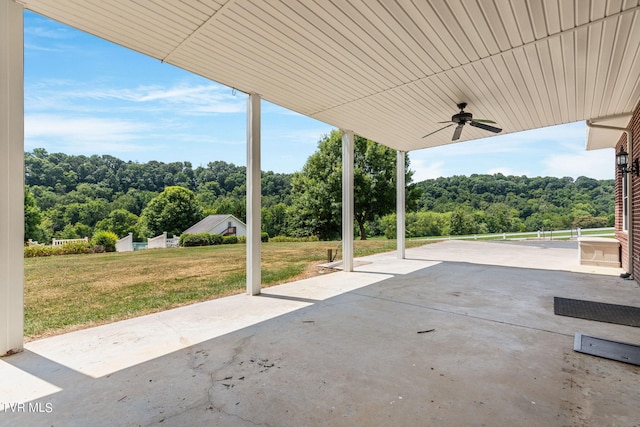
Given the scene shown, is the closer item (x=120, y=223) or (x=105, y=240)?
(x=105, y=240)

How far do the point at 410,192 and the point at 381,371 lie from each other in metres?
14.6

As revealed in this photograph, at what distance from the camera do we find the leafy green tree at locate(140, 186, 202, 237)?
32.9 feet

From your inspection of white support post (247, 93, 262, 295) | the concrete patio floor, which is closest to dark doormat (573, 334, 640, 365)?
the concrete patio floor

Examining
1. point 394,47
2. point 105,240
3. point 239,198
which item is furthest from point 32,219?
point 394,47

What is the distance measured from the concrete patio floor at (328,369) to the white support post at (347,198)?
7.29ft

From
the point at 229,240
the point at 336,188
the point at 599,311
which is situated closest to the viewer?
the point at 599,311

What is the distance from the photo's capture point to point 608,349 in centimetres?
242

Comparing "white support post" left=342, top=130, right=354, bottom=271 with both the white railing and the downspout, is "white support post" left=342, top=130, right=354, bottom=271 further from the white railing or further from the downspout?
the white railing

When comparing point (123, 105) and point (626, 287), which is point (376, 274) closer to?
point (626, 287)

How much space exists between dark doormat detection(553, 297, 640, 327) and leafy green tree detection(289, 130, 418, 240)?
12.2 metres

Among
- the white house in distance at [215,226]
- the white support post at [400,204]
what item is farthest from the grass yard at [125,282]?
the white house in distance at [215,226]

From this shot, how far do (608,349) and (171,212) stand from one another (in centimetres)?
1150

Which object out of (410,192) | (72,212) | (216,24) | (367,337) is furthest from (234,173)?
(410,192)

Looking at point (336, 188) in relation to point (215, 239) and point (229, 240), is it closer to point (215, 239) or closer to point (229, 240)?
point (229, 240)
